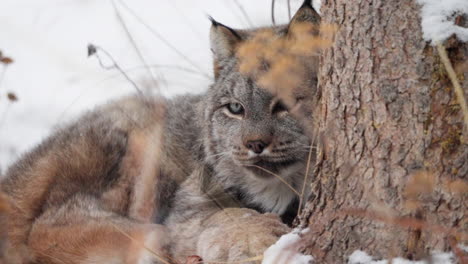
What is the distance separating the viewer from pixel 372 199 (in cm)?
240

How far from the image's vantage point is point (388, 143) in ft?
7.81

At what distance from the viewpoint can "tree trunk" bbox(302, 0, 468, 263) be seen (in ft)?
7.39

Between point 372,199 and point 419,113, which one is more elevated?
point 419,113

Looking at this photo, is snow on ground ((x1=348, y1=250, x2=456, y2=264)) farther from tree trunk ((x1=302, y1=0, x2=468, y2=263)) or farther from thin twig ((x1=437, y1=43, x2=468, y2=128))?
thin twig ((x1=437, y1=43, x2=468, y2=128))

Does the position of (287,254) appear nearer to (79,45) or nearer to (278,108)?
(278,108)

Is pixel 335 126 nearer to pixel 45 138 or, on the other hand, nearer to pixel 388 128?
pixel 388 128

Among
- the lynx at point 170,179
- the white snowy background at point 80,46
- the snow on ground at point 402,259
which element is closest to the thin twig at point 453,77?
the snow on ground at point 402,259

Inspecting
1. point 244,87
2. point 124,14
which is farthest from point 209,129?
point 124,14

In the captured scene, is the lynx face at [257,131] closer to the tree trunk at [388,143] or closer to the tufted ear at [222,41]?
the tufted ear at [222,41]

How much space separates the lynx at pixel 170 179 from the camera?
3.47 m

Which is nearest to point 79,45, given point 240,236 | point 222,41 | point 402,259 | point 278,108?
point 222,41

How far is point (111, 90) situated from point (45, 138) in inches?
45.7

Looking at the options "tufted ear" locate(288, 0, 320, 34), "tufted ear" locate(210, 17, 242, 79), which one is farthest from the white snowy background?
"tufted ear" locate(288, 0, 320, 34)

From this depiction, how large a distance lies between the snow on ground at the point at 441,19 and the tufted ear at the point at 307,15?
115cm
